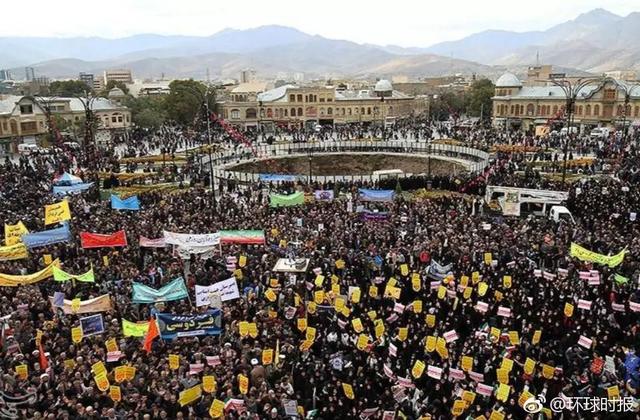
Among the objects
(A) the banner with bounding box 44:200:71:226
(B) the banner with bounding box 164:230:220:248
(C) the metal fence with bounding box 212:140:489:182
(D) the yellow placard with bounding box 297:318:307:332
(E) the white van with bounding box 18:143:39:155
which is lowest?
(C) the metal fence with bounding box 212:140:489:182

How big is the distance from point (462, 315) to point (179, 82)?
70979 mm

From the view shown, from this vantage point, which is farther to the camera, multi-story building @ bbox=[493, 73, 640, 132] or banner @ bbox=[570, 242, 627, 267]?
multi-story building @ bbox=[493, 73, 640, 132]

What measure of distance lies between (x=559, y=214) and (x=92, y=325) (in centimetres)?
1965

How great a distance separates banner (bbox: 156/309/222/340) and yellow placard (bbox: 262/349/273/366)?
1.82 meters

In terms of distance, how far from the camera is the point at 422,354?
14438 millimetres

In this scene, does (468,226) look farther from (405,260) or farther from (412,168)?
(412,168)

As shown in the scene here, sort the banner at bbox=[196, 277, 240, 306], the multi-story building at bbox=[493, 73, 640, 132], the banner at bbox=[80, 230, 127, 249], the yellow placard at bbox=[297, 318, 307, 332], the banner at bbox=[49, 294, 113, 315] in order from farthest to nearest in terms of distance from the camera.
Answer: the multi-story building at bbox=[493, 73, 640, 132]
the banner at bbox=[80, 230, 127, 249]
the banner at bbox=[196, 277, 240, 306]
the banner at bbox=[49, 294, 113, 315]
the yellow placard at bbox=[297, 318, 307, 332]

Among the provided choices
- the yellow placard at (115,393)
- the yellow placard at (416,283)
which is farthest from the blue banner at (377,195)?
the yellow placard at (115,393)

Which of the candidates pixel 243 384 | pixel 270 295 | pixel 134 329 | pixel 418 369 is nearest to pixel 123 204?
pixel 270 295

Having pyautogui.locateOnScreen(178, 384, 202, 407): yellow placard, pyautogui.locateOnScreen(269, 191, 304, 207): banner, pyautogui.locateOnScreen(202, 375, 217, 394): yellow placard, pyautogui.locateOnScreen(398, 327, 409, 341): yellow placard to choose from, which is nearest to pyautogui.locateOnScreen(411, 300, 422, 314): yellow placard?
pyautogui.locateOnScreen(398, 327, 409, 341): yellow placard

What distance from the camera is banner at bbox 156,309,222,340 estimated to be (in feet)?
49.4

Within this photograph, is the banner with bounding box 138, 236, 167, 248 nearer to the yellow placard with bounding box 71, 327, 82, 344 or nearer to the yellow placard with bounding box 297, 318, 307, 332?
the yellow placard with bounding box 71, 327, 82, 344

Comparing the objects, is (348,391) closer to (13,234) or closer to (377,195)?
(13,234)

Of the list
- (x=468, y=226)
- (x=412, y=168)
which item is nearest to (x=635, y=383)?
(x=468, y=226)
